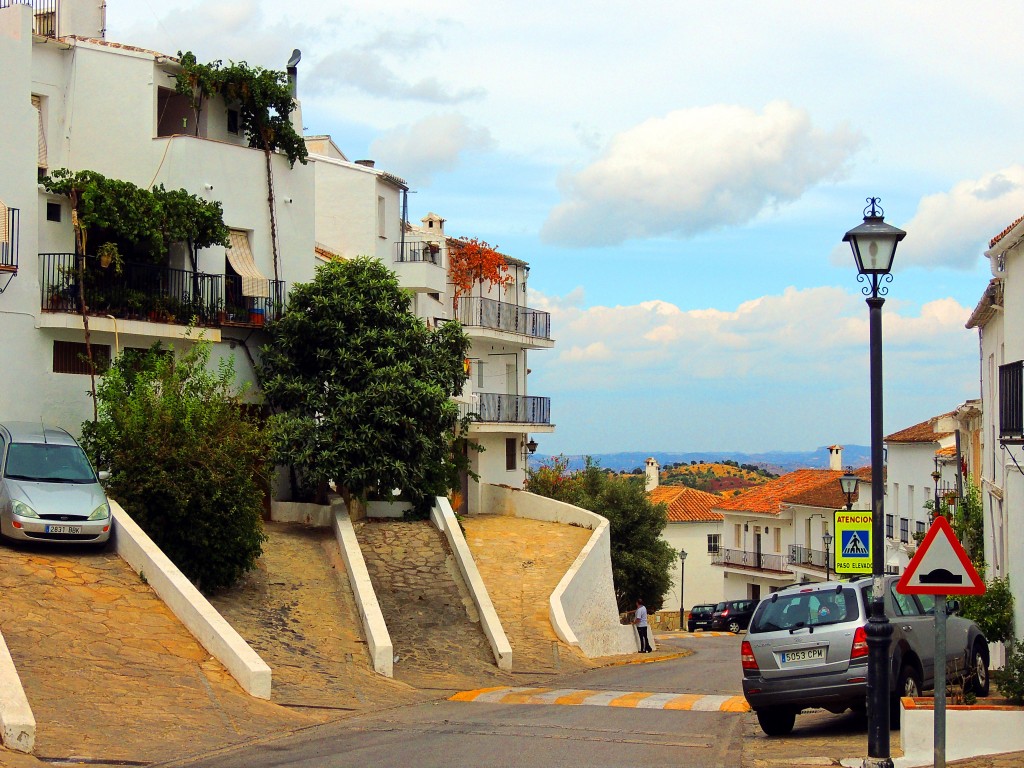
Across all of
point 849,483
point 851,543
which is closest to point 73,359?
point 851,543

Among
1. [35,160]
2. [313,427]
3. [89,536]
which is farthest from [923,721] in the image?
[35,160]

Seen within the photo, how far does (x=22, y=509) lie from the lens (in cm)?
1942

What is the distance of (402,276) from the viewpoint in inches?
1497

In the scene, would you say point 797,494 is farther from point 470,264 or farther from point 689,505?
point 470,264

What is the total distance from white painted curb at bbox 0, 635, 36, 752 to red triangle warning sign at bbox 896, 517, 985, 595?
879 centimetres

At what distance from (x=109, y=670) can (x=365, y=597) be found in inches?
286

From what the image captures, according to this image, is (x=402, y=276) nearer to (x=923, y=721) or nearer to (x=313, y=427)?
(x=313, y=427)

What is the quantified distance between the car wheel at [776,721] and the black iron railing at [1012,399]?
4.73 metres

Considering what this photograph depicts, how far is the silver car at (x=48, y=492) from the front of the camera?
19469 mm

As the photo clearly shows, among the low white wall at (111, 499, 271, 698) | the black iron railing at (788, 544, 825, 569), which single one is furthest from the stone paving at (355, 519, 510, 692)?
the black iron railing at (788, 544, 825, 569)

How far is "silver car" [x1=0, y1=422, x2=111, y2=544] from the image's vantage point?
19469mm

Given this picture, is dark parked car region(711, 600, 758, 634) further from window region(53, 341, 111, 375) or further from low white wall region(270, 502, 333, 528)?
window region(53, 341, 111, 375)

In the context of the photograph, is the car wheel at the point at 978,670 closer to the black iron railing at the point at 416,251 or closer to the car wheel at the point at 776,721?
the car wheel at the point at 776,721

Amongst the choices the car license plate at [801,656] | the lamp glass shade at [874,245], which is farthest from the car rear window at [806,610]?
the lamp glass shade at [874,245]
